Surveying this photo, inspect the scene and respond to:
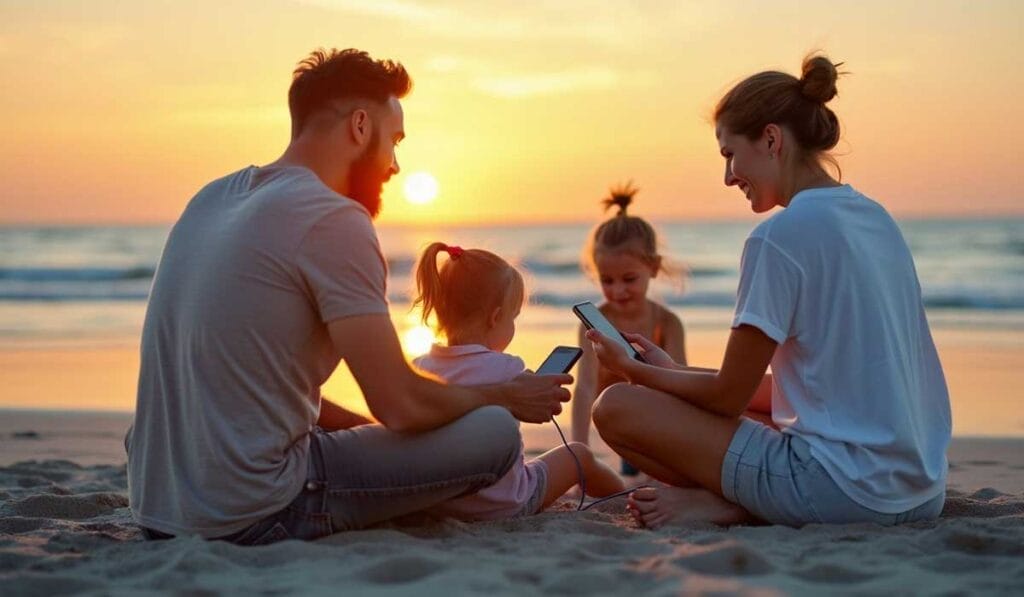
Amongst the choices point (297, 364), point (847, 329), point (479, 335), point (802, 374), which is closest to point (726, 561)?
point (802, 374)

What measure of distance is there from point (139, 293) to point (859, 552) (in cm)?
1909

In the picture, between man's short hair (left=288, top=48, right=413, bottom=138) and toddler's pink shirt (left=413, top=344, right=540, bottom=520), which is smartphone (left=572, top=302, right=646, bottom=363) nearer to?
toddler's pink shirt (left=413, top=344, right=540, bottom=520)

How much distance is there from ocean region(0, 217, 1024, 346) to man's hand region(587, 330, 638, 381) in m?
0.40

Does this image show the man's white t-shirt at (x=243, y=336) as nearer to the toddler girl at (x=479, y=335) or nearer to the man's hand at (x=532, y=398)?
the man's hand at (x=532, y=398)

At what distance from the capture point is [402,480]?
3.87 metres

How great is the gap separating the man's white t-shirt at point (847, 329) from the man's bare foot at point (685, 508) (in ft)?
1.35

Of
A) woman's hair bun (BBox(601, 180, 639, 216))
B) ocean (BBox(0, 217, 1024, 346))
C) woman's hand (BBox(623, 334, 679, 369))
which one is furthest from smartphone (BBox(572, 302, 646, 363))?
woman's hair bun (BBox(601, 180, 639, 216))

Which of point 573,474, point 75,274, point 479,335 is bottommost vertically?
point 573,474

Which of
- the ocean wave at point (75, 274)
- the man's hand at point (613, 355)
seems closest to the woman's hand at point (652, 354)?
the man's hand at point (613, 355)

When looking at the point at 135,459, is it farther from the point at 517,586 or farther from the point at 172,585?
the point at 517,586

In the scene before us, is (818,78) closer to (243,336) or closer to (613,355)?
(613,355)

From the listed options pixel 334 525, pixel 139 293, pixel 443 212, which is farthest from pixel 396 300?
pixel 443 212

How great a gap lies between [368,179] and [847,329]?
1.66 metres

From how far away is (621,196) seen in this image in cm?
712
